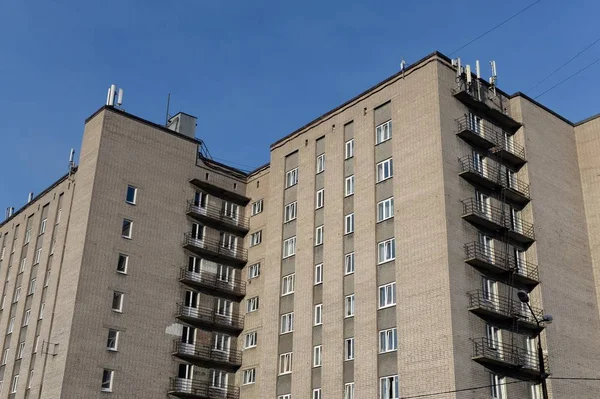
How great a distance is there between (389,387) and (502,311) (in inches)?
307

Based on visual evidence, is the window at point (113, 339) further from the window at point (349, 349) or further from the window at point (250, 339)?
the window at point (349, 349)

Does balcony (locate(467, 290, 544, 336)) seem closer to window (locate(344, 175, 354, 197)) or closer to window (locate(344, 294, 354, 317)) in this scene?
window (locate(344, 294, 354, 317))

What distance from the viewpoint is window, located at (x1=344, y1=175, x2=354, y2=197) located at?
164 ft

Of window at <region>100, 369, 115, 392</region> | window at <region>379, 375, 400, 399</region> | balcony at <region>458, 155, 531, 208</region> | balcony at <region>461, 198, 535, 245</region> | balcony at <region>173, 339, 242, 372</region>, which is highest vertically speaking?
balcony at <region>458, 155, 531, 208</region>

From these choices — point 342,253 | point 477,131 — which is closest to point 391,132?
point 477,131

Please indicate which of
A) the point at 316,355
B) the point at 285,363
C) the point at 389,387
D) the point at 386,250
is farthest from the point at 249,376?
the point at 386,250

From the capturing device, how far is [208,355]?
53344 mm

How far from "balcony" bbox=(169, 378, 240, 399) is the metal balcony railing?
1.62 meters

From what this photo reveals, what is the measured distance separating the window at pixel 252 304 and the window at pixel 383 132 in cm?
1544

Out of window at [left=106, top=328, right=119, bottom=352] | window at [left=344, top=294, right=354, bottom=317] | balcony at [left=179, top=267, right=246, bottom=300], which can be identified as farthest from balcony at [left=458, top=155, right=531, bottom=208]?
window at [left=106, top=328, right=119, bottom=352]

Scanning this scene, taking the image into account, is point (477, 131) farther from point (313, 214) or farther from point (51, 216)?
point (51, 216)

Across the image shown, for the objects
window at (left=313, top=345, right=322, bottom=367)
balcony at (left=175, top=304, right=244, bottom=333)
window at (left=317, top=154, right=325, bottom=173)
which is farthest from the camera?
window at (left=317, top=154, right=325, bottom=173)

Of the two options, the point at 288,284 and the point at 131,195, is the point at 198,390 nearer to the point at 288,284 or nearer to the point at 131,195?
the point at 288,284

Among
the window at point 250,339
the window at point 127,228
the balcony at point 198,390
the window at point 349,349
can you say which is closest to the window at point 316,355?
the window at point 349,349
